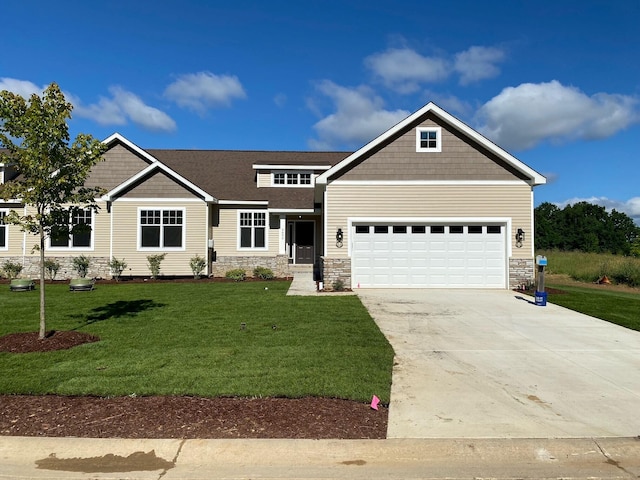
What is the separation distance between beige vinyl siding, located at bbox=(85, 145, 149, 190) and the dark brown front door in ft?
25.9

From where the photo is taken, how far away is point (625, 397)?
5.34 m

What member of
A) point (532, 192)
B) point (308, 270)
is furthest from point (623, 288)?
point (308, 270)

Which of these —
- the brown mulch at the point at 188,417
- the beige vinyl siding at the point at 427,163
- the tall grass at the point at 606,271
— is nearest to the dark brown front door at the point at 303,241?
the beige vinyl siding at the point at 427,163

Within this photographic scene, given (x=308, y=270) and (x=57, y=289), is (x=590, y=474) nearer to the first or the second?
(x=57, y=289)

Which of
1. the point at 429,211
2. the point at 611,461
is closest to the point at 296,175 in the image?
the point at 429,211

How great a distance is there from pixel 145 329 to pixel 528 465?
7.02 meters

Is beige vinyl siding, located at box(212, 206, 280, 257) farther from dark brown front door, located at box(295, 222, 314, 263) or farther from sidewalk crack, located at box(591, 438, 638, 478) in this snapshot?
sidewalk crack, located at box(591, 438, 638, 478)

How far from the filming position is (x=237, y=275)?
18812 mm

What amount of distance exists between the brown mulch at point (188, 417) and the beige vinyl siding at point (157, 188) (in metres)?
14.9

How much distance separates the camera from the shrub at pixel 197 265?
18.9 metres

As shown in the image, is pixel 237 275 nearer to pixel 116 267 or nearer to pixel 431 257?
pixel 116 267

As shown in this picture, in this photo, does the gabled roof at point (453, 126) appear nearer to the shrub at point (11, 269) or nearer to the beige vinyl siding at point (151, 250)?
the beige vinyl siding at point (151, 250)

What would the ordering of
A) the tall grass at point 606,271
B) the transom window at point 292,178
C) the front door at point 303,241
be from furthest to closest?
1. the transom window at point 292,178
2. the front door at point 303,241
3. the tall grass at point 606,271

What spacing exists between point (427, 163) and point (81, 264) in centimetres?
1485
